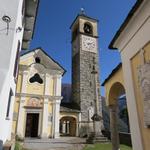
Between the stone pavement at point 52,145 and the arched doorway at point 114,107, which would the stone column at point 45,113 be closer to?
the stone pavement at point 52,145

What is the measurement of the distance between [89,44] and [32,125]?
14995mm

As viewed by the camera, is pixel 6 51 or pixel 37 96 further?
pixel 37 96

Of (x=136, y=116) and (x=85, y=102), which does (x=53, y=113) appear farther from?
(x=136, y=116)

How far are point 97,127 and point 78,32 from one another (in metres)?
16.9

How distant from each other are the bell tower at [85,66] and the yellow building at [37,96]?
405 cm

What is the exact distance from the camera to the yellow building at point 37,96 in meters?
20.1

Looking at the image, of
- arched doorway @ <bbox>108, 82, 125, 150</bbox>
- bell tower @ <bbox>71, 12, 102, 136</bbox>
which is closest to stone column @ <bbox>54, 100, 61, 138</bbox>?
bell tower @ <bbox>71, 12, 102, 136</bbox>

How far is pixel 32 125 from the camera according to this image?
2083cm

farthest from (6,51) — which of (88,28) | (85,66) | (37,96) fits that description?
(88,28)

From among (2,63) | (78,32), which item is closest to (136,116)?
(2,63)

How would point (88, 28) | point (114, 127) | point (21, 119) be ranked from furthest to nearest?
point (88, 28), point (21, 119), point (114, 127)

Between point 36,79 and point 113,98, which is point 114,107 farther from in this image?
point 36,79

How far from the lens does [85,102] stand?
25203mm

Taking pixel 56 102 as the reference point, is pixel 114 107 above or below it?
below
